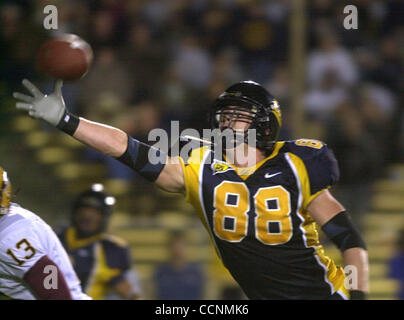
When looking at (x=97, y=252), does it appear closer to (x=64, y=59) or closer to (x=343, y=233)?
(x=64, y=59)

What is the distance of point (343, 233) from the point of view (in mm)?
3791

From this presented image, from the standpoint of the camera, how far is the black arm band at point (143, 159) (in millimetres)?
3781

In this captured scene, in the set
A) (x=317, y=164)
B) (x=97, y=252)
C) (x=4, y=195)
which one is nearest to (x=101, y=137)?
(x=4, y=195)

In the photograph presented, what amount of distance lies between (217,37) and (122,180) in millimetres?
1344

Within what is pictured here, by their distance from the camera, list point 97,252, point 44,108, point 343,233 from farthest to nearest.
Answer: point 97,252
point 343,233
point 44,108

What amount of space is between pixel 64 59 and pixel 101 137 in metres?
0.44

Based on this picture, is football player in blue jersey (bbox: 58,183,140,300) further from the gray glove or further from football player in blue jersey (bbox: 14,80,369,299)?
the gray glove

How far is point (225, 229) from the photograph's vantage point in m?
3.87

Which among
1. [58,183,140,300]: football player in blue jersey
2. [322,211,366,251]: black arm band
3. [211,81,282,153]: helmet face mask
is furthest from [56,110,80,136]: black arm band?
[58,183,140,300]: football player in blue jersey

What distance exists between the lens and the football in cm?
385

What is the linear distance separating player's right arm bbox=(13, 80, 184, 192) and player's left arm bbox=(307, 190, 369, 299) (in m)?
0.64

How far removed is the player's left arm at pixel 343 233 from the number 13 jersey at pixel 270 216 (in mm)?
50

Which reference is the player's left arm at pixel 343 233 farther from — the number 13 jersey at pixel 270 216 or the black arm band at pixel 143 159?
the black arm band at pixel 143 159

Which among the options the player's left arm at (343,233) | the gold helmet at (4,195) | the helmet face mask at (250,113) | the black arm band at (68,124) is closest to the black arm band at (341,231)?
the player's left arm at (343,233)
